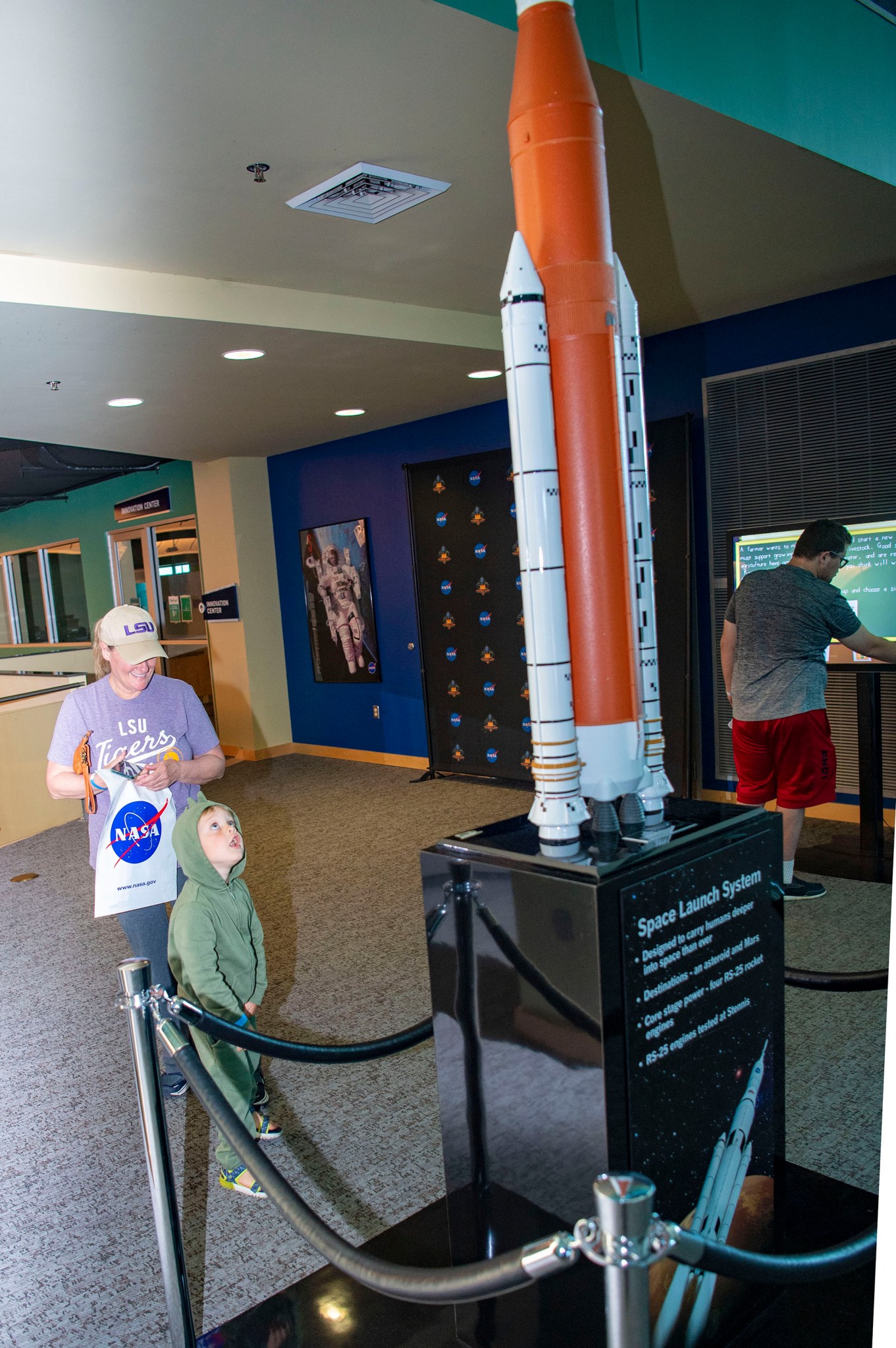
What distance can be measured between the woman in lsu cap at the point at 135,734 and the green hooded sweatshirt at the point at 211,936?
0.37 metres

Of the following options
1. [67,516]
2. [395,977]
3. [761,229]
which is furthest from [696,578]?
[67,516]

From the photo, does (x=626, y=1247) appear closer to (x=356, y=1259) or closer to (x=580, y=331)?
(x=356, y=1259)

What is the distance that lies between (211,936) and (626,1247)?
1.63 m

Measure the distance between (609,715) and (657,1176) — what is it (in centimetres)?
80

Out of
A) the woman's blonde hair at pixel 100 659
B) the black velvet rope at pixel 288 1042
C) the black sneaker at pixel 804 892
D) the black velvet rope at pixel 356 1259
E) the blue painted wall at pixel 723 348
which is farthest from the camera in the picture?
the blue painted wall at pixel 723 348

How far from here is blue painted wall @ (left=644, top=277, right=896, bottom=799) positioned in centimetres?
500

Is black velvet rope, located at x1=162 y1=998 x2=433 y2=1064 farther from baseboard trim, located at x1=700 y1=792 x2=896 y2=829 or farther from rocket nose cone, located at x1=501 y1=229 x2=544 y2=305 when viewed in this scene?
baseboard trim, located at x1=700 y1=792 x2=896 y2=829

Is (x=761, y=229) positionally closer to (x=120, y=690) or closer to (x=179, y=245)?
(x=179, y=245)

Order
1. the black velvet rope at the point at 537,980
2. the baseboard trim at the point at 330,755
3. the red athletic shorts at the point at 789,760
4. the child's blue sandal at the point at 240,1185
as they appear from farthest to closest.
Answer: the baseboard trim at the point at 330,755
the red athletic shorts at the point at 789,760
the child's blue sandal at the point at 240,1185
the black velvet rope at the point at 537,980

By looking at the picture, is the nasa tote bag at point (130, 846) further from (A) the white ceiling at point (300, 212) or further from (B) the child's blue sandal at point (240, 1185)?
(A) the white ceiling at point (300, 212)

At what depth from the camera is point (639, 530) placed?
73.3 inches

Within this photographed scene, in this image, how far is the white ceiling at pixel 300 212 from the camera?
238 centimetres

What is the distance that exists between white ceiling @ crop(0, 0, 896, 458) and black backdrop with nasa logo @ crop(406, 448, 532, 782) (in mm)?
1030

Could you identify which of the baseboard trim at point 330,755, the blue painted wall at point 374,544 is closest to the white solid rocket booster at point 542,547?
the blue painted wall at point 374,544
